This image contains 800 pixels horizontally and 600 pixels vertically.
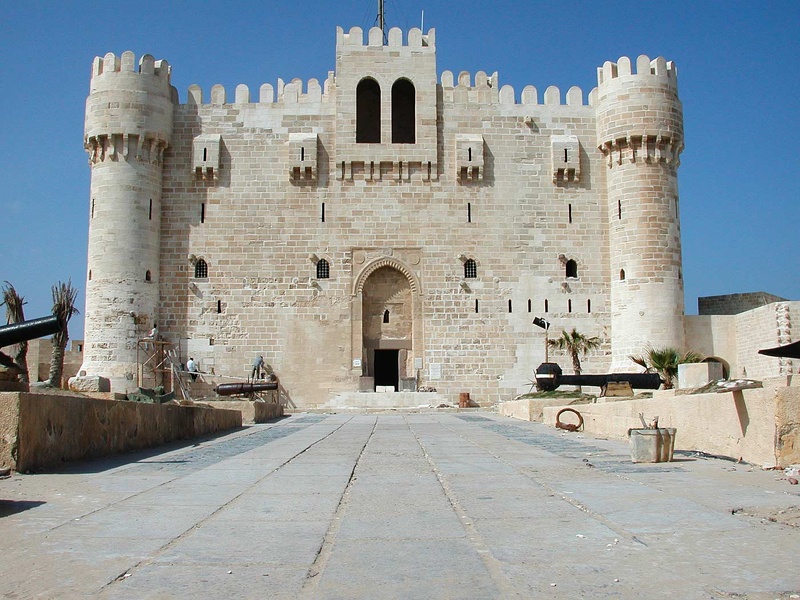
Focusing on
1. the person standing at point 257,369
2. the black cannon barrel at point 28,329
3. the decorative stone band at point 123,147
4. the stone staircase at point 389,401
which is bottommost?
the stone staircase at point 389,401

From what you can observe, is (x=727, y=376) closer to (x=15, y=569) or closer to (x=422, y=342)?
(x=422, y=342)

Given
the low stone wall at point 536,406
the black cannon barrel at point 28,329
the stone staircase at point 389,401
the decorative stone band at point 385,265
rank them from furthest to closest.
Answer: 1. the decorative stone band at point 385,265
2. the stone staircase at point 389,401
3. the low stone wall at point 536,406
4. the black cannon barrel at point 28,329

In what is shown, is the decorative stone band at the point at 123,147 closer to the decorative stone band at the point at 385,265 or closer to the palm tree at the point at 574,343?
the decorative stone band at the point at 385,265

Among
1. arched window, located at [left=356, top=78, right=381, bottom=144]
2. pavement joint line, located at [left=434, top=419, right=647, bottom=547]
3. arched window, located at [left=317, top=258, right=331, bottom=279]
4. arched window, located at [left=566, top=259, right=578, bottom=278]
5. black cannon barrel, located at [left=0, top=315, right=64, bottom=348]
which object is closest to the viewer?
pavement joint line, located at [left=434, top=419, right=647, bottom=547]

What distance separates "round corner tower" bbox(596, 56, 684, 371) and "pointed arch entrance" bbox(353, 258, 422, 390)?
19.5 feet

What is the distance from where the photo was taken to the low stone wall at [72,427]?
532 cm

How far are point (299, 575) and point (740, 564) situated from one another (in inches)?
60.3

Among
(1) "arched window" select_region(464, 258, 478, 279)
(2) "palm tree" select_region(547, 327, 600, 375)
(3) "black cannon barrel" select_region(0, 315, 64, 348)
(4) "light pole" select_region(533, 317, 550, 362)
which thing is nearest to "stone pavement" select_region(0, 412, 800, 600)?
(3) "black cannon barrel" select_region(0, 315, 64, 348)

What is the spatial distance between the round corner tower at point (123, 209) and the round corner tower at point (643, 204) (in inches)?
518

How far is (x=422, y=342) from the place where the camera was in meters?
24.8

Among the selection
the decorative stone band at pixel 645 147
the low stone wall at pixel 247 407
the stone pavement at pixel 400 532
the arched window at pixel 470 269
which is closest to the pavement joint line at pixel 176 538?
the stone pavement at pixel 400 532

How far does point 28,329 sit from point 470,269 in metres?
19.5

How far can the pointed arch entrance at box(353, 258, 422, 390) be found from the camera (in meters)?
25.1

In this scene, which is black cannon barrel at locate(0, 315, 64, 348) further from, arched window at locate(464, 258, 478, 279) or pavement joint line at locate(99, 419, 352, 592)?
arched window at locate(464, 258, 478, 279)
